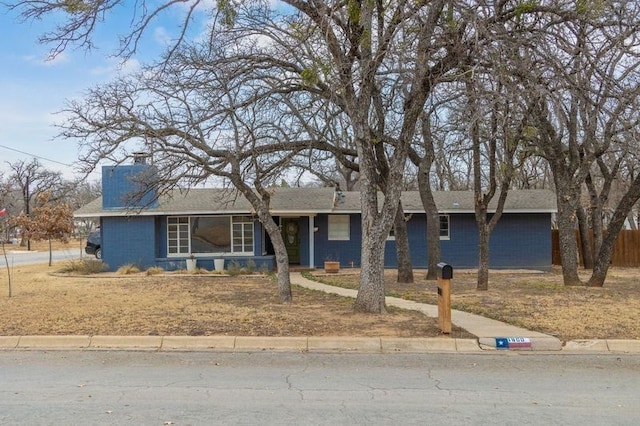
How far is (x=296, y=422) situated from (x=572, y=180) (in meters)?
14.2

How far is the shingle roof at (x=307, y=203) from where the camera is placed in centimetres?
A: 2255

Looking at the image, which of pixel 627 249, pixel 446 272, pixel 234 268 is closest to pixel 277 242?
pixel 446 272

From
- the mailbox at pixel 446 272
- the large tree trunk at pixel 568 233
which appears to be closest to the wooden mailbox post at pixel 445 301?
the mailbox at pixel 446 272

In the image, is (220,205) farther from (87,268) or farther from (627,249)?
(627,249)

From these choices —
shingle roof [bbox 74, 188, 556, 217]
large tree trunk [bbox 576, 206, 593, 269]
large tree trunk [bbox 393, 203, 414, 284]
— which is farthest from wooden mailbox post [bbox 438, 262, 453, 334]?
large tree trunk [bbox 576, 206, 593, 269]

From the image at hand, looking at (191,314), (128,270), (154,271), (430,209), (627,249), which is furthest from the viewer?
(627,249)

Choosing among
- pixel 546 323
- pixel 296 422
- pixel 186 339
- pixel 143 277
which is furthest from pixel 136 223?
pixel 296 422

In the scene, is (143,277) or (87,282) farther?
(143,277)

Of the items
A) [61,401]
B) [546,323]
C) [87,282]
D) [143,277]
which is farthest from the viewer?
[143,277]

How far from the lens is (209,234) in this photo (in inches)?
925

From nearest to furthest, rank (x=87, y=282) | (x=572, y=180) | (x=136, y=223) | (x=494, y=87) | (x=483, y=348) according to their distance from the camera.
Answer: (x=483, y=348) < (x=494, y=87) < (x=572, y=180) < (x=87, y=282) < (x=136, y=223)

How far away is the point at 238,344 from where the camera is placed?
8.52 metres

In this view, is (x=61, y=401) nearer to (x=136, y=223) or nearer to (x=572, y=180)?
(x=572, y=180)

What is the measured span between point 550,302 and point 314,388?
8.12m
